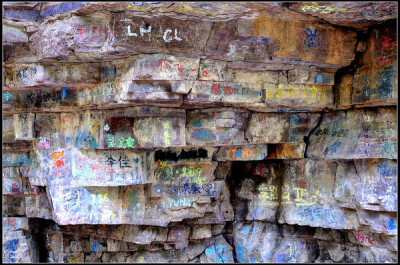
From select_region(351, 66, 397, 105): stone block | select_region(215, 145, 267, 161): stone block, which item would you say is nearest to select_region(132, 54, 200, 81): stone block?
select_region(215, 145, 267, 161): stone block

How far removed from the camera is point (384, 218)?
17.0 ft

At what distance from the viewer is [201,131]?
5469mm

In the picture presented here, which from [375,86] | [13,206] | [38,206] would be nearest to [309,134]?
[375,86]

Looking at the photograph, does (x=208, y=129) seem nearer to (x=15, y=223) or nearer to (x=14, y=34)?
(x=14, y=34)

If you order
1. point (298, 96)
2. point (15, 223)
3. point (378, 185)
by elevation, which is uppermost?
point (298, 96)

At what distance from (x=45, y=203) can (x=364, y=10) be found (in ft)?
19.4

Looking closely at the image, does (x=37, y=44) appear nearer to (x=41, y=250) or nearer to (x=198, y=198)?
(x=198, y=198)

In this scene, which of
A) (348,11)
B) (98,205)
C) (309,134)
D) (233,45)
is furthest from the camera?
(309,134)

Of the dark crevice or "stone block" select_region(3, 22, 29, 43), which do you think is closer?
"stone block" select_region(3, 22, 29, 43)

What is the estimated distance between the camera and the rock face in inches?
173

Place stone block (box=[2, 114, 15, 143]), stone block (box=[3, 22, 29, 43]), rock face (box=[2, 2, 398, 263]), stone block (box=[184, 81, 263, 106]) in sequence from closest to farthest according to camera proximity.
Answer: rock face (box=[2, 2, 398, 263]) < stone block (box=[3, 22, 29, 43]) < stone block (box=[184, 81, 263, 106]) < stone block (box=[2, 114, 15, 143])

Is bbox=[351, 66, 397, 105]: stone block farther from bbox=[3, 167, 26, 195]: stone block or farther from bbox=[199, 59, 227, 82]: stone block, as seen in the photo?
bbox=[3, 167, 26, 195]: stone block

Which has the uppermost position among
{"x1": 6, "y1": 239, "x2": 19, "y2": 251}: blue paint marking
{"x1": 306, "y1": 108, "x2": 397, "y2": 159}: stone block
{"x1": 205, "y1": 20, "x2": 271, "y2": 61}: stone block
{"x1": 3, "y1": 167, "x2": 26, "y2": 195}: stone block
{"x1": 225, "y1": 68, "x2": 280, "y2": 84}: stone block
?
{"x1": 205, "y1": 20, "x2": 271, "y2": 61}: stone block

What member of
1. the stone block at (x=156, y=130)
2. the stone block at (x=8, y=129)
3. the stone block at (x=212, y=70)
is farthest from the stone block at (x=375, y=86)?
the stone block at (x=8, y=129)
